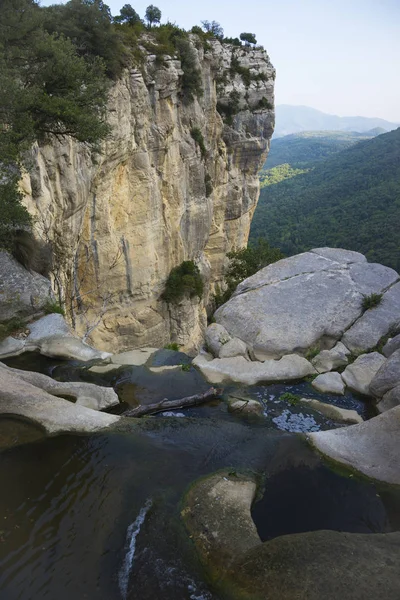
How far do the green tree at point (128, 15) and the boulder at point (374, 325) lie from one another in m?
23.4

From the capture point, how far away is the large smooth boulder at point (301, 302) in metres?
14.7

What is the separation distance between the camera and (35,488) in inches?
260

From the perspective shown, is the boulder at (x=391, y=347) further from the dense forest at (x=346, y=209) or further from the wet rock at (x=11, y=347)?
the dense forest at (x=346, y=209)

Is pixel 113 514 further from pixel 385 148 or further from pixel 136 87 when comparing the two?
pixel 385 148

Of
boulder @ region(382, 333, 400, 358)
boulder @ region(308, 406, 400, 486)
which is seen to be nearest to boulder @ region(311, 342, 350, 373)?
boulder @ region(382, 333, 400, 358)

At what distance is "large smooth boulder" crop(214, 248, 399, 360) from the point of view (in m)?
14.7

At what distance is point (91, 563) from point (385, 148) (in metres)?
114

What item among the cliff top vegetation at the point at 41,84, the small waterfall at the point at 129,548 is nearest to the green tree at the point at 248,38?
the cliff top vegetation at the point at 41,84

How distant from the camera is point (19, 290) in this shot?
42.8 ft

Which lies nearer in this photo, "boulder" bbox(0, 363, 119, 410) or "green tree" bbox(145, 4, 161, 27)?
"boulder" bbox(0, 363, 119, 410)

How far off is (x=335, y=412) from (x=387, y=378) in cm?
168

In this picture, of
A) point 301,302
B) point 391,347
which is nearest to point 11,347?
point 301,302

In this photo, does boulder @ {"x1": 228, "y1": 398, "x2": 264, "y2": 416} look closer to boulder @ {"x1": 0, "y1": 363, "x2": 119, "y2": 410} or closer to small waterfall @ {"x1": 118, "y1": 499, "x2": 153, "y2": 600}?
boulder @ {"x1": 0, "y1": 363, "x2": 119, "y2": 410}

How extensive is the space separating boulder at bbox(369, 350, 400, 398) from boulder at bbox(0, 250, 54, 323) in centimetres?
1027
